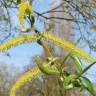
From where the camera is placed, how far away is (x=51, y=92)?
16.9m

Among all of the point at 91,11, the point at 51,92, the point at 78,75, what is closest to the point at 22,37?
the point at 78,75

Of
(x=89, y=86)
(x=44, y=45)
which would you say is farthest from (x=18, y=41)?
(x=89, y=86)

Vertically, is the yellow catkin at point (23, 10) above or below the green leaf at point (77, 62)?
above

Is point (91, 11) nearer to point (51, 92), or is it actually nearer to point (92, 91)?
point (92, 91)

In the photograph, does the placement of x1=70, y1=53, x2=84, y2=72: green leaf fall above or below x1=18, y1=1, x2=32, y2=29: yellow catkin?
below

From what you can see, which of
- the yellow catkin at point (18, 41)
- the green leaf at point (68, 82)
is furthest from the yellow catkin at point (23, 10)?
the green leaf at point (68, 82)

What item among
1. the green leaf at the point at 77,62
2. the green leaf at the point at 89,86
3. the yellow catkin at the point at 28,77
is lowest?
the yellow catkin at the point at 28,77

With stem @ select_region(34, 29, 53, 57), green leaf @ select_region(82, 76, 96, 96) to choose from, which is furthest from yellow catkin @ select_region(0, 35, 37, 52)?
green leaf @ select_region(82, 76, 96, 96)

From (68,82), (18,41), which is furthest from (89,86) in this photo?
(18,41)

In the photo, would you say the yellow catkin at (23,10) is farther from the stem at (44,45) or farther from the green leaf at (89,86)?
the green leaf at (89,86)

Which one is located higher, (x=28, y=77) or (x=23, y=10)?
(x=23, y=10)

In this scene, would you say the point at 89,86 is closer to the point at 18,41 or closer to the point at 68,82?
the point at 68,82

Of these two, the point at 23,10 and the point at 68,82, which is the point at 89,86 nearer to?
the point at 68,82

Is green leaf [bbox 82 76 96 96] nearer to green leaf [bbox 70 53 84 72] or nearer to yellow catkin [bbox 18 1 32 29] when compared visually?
green leaf [bbox 70 53 84 72]
